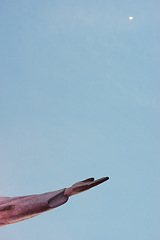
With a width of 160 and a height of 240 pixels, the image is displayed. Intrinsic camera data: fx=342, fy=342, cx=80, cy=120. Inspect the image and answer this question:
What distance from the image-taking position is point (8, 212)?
17.1 feet

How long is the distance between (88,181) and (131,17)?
60.9ft

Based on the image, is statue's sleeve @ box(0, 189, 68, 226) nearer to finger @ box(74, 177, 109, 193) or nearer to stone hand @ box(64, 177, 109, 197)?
stone hand @ box(64, 177, 109, 197)

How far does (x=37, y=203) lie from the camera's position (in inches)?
196

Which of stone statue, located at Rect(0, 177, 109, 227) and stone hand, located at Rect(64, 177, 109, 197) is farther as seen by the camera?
stone statue, located at Rect(0, 177, 109, 227)

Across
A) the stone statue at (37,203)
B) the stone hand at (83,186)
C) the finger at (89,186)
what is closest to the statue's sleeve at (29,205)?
the stone statue at (37,203)

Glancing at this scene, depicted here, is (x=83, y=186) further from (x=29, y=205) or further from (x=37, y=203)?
(x=29, y=205)

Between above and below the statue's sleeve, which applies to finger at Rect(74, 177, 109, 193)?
below

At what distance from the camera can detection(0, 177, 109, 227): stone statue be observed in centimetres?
479

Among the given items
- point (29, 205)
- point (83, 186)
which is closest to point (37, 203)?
point (29, 205)

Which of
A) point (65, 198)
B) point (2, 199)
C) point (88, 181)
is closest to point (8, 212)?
point (2, 199)

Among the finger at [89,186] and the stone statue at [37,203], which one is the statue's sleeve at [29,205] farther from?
the finger at [89,186]

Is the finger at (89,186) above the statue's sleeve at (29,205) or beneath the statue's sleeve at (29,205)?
beneath

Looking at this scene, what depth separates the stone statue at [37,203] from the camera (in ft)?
15.7

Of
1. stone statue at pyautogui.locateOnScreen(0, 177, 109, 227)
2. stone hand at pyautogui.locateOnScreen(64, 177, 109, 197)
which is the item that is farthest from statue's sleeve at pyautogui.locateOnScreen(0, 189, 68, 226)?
stone hand at pyautogui.locateOnScreen(64, 177, 109, 197)
